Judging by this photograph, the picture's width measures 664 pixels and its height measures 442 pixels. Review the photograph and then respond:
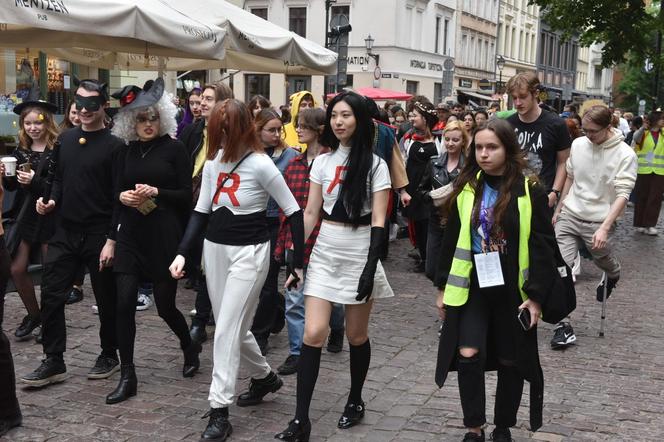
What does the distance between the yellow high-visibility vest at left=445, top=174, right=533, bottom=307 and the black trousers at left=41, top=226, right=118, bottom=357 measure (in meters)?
2.44

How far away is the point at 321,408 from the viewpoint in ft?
17.7

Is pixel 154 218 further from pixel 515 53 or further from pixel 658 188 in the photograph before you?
pixel 515 53

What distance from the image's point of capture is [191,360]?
5988 mm

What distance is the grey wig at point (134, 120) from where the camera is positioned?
17.7 ft

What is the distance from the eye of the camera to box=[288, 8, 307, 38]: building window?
47.4 metres

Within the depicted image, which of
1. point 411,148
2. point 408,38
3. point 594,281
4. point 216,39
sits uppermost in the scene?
point 408,38

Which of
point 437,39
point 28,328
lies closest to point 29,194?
point 28,328

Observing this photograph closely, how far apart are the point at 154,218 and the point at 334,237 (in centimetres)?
135

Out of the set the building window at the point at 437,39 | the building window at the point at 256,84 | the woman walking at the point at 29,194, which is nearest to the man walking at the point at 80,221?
the woman walking at the point at 29,194

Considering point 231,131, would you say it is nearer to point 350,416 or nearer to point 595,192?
point 350,416

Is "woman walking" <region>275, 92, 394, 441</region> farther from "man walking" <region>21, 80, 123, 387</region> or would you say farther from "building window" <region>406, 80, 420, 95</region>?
"building window" <region>406, 80, 420, 95</region>

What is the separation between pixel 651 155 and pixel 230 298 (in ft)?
42.2

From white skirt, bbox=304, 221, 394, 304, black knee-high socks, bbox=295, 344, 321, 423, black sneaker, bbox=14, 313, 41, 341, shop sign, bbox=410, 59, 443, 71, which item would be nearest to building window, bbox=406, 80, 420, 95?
shop sign, bbox=410, 59, 443, 71

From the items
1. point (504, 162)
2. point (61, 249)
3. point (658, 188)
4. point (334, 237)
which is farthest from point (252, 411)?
point (658, 188)
